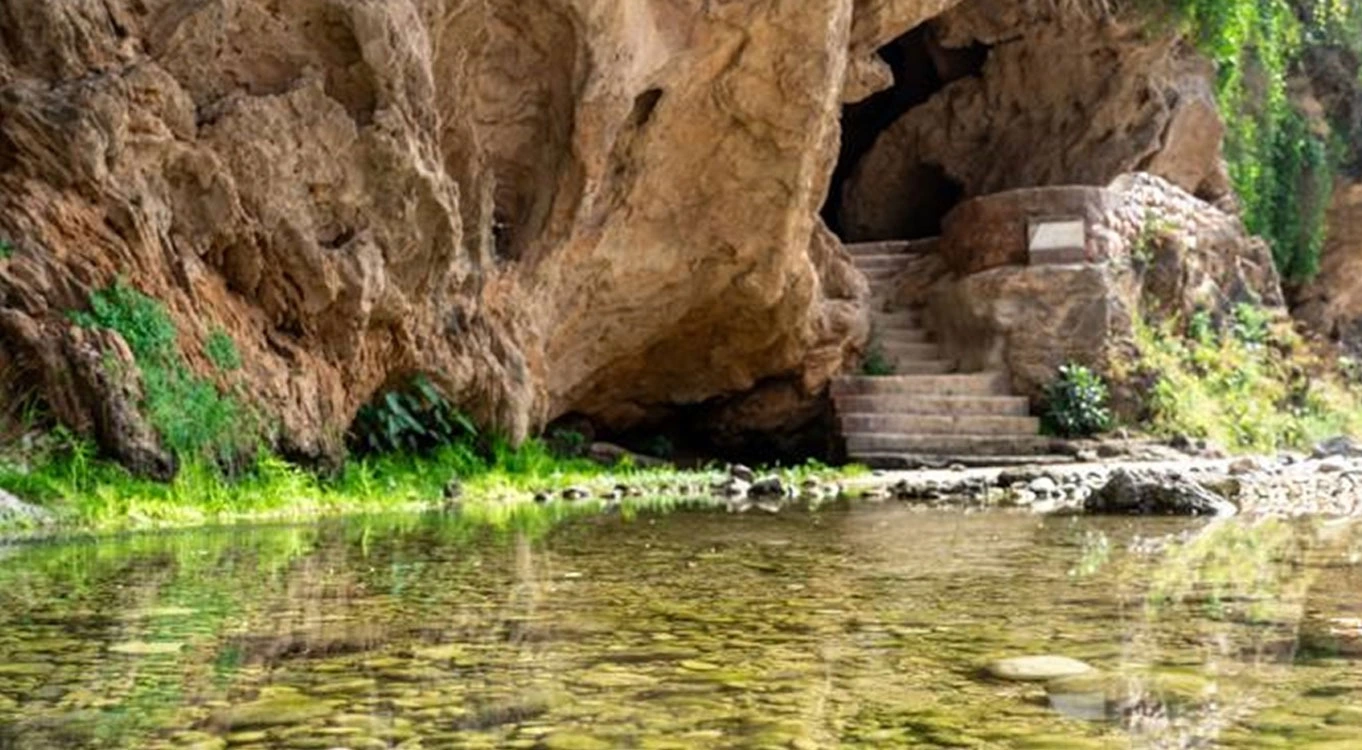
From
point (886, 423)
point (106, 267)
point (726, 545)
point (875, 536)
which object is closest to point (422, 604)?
point (726, 545)

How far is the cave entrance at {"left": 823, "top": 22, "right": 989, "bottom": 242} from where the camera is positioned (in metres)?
18.6

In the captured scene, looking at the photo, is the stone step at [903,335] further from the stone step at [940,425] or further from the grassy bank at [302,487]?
the grassy bank at [302,487]

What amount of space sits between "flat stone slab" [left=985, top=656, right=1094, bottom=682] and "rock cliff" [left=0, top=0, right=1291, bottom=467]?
4.75 metres

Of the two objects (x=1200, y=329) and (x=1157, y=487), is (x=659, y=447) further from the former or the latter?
(x=1157, y=487)

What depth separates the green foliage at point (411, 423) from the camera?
846 cm

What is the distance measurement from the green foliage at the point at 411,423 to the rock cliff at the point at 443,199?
156 mm

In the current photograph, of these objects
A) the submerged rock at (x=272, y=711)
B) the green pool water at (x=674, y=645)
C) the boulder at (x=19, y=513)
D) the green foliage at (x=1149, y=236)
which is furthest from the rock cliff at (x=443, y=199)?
the submerged rock at (x=272, y=711)

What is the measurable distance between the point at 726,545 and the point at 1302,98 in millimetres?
18517

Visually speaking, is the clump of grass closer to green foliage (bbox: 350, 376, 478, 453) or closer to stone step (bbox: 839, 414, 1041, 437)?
stone step (bbox: 839, 414, 1041, 437)

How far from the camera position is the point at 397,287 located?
8172 millimetres

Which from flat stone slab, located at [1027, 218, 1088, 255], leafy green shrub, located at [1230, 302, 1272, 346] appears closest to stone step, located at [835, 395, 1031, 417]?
flat stone slab, located at [1027, 218, 1088, 255]

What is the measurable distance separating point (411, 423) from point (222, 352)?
6.54 feet

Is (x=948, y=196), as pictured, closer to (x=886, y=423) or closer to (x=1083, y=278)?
(x=1083, y=278)

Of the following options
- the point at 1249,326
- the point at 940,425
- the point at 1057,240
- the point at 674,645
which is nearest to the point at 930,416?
the point at 940,425
